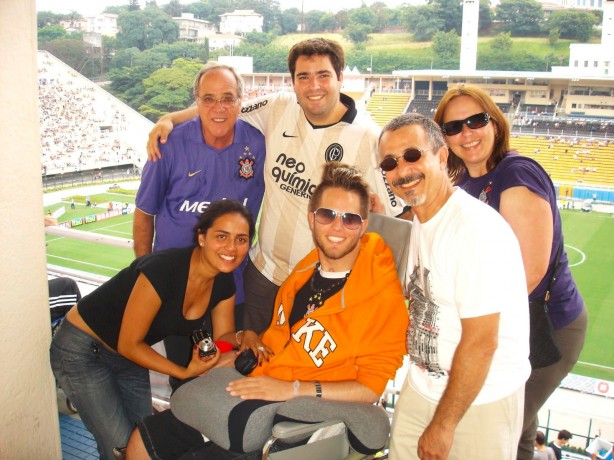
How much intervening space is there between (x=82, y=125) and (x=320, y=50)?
26.7 metres

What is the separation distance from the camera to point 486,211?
48.2 inches

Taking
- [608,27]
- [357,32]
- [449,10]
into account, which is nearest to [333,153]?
[357,32]

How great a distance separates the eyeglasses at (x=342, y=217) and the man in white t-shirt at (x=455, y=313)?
0.16 m

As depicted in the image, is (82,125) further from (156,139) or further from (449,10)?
(156,139)

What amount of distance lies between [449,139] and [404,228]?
0.28 m

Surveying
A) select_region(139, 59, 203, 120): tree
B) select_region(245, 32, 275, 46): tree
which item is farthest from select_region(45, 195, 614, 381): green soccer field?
select_region(245, 32, 275, 46): tree

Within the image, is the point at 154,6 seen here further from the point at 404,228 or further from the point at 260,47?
the point at 404,228

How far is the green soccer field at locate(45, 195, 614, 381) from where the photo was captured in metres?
10.6

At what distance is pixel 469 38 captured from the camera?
28.8m

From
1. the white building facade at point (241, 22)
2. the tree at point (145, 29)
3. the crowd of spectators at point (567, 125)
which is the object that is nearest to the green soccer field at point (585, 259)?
the tree at point (145, 29)

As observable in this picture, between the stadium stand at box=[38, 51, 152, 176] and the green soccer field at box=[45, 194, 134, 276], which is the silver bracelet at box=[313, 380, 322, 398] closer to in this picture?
the green soccer field at box=[45, 194, 134, 276]

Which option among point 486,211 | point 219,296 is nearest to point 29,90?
point 219,296

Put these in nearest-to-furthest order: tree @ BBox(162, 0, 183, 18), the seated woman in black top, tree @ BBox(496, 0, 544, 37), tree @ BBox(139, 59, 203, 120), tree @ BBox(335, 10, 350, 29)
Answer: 1. the seated woman in black top
2. tree @ BBox(162, 0, 183, 18)
3. tree @ BBox(139, 59, 203, 120)
4. tree @ BBox(335, 10, 350, 29)
5. tree @ BBox(496, 0, 544, 37)

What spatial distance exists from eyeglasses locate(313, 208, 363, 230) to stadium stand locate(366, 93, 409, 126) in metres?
28.3
